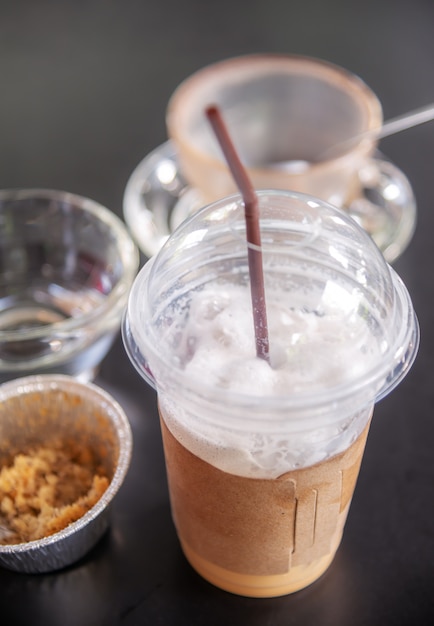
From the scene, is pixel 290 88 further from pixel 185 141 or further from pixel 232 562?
pixel 232 562

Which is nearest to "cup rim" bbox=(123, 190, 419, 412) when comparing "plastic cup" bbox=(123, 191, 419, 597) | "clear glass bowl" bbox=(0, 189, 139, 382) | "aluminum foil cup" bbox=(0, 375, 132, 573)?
"plastic cup" bbox=(123, 191, 419, 597)

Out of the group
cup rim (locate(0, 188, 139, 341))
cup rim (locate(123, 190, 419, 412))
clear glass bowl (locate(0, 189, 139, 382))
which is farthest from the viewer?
clear glass bowl (locate(0, 189, 139, 382))

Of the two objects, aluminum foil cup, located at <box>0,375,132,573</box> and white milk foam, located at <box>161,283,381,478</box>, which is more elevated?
white milk foam, located at <box>161,283,381,478</box>

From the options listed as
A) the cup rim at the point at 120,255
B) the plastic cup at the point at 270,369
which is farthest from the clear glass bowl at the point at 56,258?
the plastic cup at the point at 270,369

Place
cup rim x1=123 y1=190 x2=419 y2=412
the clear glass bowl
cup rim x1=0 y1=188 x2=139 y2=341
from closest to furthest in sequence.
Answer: cup rim x1=123 y1=190 x2=419 y2=412 → cup rim x1=0 y1=188 x2=139 y2=341 → the clear glass bowl

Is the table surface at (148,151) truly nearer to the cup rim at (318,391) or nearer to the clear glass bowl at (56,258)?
the clear glass bowl at (56,258)

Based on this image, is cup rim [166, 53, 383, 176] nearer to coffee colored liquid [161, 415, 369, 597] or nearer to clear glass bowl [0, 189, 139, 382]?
clear glass bowl [0, 189, 139, 382]
